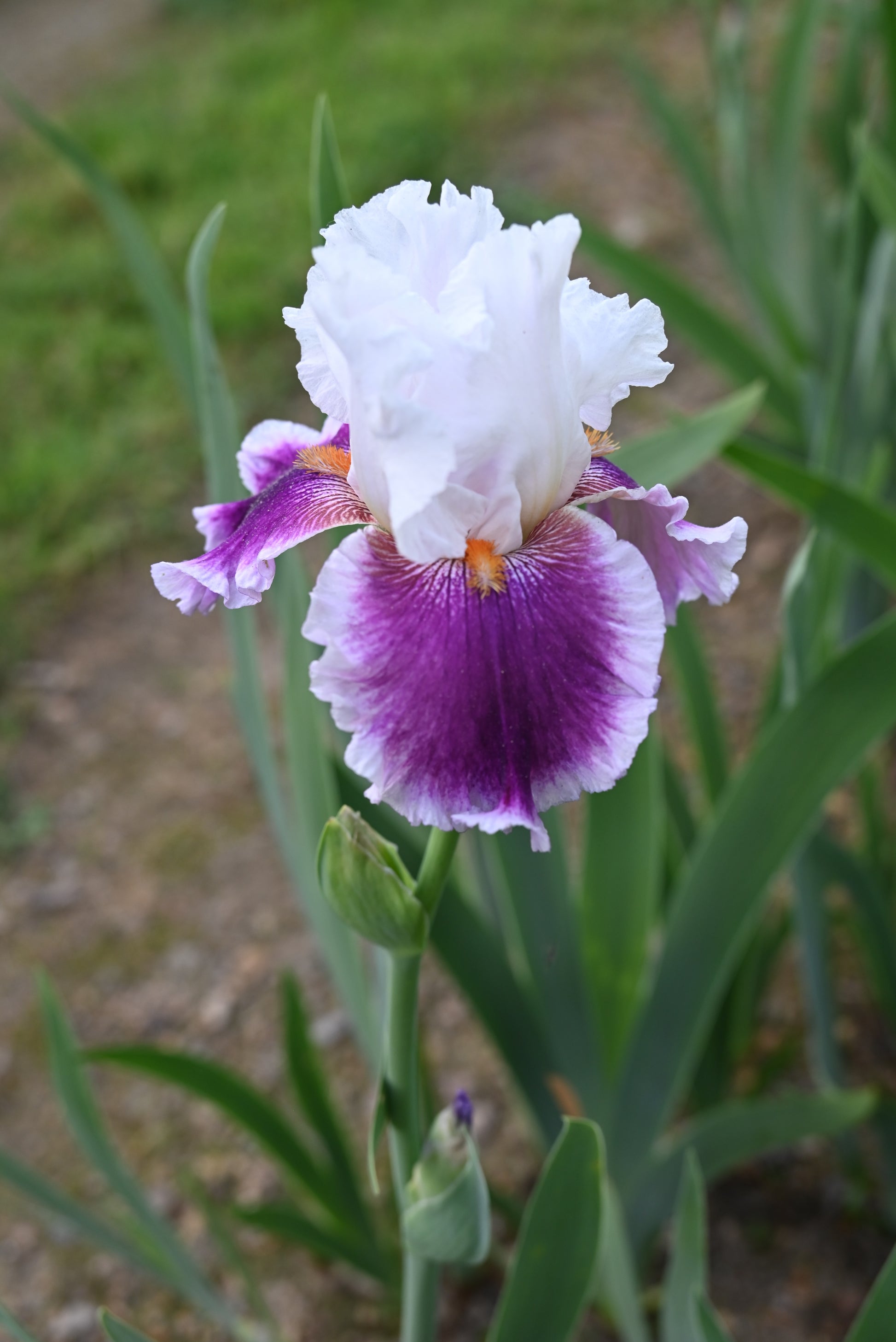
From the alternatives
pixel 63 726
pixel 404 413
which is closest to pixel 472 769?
pixel 404 413

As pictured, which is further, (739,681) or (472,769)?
(739,681)

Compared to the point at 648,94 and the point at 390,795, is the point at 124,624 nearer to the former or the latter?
the point at 648,94

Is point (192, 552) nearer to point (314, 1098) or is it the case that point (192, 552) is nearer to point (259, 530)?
point (314, 1098)

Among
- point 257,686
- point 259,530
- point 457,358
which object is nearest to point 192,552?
point 257,686

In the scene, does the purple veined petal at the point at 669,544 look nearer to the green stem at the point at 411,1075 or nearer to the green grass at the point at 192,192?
the green stem at the point at 411,1075

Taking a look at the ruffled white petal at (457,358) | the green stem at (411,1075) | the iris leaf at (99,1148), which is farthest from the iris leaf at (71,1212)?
the ruffled white petal at (457,358)

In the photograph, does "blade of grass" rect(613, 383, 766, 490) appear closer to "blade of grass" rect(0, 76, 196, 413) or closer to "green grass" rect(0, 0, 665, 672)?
"blade of grass" rect(0, 76, 196, 413)
